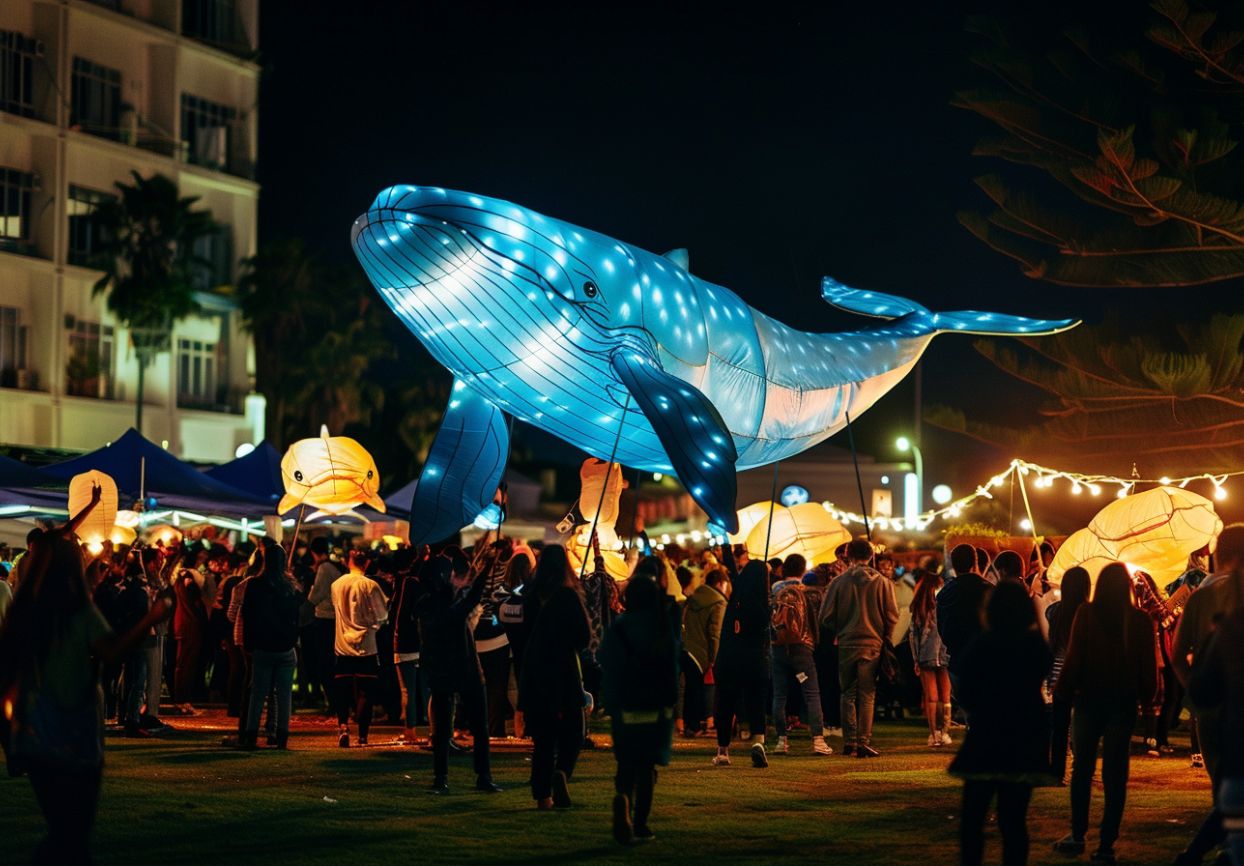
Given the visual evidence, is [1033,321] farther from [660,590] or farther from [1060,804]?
[660,590]

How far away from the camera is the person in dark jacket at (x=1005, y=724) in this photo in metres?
6.69

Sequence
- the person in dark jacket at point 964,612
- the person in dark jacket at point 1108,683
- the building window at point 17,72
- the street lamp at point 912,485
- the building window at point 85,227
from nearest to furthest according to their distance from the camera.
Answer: the person in dark jacket at point 1108,683
the person in dark jacket at point 964,612
the street lamp at point 912,485
the building window at point 17,72
the building window at point 85,227

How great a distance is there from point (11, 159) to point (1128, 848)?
37523 mm

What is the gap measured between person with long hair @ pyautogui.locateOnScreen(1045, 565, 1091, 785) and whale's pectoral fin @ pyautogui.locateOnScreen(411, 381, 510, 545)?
4.39 metres

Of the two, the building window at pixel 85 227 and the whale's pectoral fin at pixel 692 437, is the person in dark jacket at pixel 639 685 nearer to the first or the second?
the whale's pectoral fin at pixel 692 437

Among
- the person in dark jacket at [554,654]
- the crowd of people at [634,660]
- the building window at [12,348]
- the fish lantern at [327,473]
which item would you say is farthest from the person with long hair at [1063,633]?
the building window at [12,348]

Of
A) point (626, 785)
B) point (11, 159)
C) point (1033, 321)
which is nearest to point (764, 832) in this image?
point (626, 785)

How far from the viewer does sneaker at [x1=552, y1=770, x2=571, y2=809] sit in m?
9.52

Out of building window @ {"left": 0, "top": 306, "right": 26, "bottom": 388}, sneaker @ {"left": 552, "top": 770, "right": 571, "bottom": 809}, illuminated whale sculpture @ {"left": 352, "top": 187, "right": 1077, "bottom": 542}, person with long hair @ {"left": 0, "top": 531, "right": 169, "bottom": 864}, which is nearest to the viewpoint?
person with long hair @ {"left": 0, "top": 531, "right": 169, "bottom": 864}

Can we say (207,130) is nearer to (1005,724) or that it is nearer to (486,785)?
(486,785)

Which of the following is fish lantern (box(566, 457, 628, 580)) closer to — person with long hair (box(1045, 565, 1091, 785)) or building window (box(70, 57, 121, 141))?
person with long hair (box(1045, 565, 1091, 785))

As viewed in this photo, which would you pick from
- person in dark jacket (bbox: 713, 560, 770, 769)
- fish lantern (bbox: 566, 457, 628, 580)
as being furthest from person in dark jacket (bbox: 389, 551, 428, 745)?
person in dark jacket (bbox: 713, 560, 770, 769)

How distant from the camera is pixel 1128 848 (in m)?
8.55

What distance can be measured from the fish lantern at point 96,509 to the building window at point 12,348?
86.7 feet
